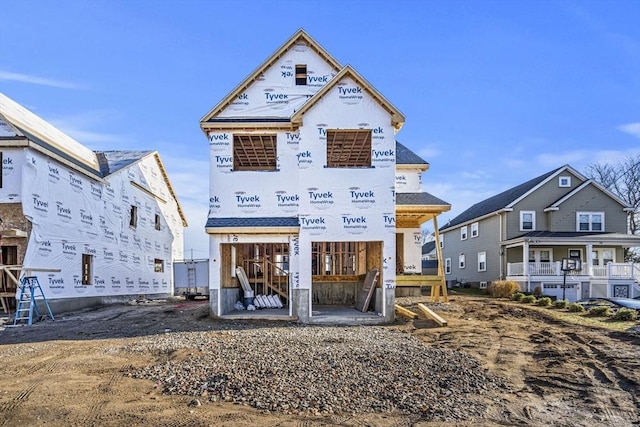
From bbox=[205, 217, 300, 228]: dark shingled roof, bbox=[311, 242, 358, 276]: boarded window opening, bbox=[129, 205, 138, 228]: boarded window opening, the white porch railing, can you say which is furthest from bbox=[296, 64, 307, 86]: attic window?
the white porch railing

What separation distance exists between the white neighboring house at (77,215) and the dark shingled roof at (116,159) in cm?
5

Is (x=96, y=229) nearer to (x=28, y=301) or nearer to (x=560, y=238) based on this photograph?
(x=28, y=301)

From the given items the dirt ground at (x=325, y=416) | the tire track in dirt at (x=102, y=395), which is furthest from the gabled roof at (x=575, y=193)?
the tire track in dirt at (x=102, y=395)

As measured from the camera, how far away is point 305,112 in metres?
13.6

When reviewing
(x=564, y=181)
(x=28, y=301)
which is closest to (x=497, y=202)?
(x=564, y=181)

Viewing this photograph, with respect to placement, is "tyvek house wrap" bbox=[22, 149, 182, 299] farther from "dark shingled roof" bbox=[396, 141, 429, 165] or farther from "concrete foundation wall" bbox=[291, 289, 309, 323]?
"dark shingled roof" bbox=[396, 141, 429, 165]

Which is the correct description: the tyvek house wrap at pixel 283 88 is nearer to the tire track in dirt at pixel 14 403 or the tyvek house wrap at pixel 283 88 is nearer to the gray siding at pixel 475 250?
the tire track in dirt at pixel 14 403

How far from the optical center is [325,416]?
5289 mm

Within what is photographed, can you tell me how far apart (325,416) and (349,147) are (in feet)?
38.9

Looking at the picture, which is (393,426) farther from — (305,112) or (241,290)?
(241,290)

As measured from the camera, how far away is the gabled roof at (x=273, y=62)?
46.0 ft

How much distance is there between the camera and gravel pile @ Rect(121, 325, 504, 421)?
5.73m

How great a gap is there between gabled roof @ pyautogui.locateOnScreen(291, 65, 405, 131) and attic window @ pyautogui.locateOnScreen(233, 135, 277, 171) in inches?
54.0

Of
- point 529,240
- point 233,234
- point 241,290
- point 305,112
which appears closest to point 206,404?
point 233,234
